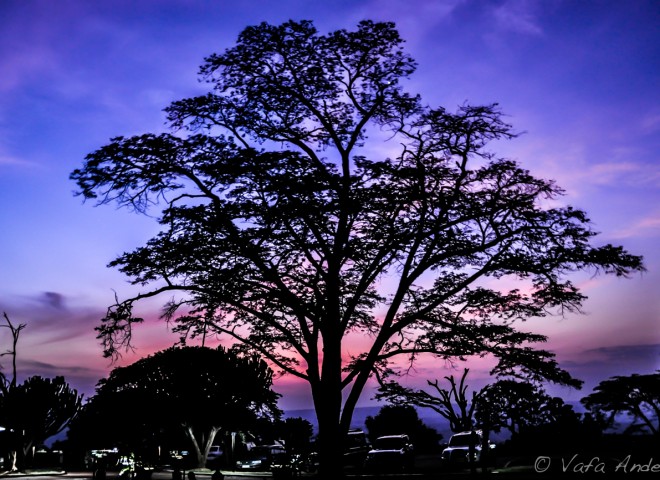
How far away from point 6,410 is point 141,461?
3131 centimetres

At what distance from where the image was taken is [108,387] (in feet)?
99.6

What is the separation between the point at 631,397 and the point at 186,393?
137 ft

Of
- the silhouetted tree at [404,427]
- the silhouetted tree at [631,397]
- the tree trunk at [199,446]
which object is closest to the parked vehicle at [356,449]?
the tree trunk at [199,446]

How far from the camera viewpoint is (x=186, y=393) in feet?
108

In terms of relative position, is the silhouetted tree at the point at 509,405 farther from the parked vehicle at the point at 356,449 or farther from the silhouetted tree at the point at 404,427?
the silhouetted tree at the point at 404,427

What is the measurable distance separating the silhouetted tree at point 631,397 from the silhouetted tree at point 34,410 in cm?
4918

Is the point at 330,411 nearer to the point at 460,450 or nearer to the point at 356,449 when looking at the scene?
the point at 460,450

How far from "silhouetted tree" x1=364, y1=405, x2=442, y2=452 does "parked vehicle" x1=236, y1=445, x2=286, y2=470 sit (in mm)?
15306

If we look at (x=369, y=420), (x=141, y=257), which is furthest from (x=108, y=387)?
(x=369, y=420)

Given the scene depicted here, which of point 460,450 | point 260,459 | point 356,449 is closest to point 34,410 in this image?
point 260,459

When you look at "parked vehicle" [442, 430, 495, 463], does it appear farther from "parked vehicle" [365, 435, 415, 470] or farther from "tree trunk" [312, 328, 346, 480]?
"tree trunk" [312, 328, 346, 480]

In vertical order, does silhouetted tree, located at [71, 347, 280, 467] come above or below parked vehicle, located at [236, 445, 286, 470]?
above

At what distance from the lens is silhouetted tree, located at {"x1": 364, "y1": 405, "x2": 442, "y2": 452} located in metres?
53.7

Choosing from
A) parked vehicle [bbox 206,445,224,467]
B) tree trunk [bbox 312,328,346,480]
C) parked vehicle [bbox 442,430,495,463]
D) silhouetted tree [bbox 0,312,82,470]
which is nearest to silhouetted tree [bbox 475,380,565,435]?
parked vehicle [bbox 442,430,495,463]
